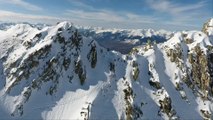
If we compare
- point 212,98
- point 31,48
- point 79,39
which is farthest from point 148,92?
point 31,48

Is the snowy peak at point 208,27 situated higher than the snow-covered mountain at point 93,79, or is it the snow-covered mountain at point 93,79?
the snowy peak at point 208,27

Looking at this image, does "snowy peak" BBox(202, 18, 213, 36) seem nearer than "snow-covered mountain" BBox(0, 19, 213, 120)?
No

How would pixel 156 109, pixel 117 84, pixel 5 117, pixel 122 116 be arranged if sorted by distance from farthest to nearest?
pixel 117 84
pixel 156 109
pixel 122 116
pixel 5 117

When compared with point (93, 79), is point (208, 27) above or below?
above

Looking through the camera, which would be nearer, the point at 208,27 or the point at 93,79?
the point at 93,79

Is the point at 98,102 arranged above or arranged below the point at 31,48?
below

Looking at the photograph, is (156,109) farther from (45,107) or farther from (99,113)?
(45,107)

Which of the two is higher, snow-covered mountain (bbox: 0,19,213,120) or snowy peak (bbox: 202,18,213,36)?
snowy peak (bbox: 202,18,213,36)

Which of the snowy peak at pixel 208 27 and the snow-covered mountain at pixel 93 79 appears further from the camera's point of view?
the snowy peak at pixel 208 27
